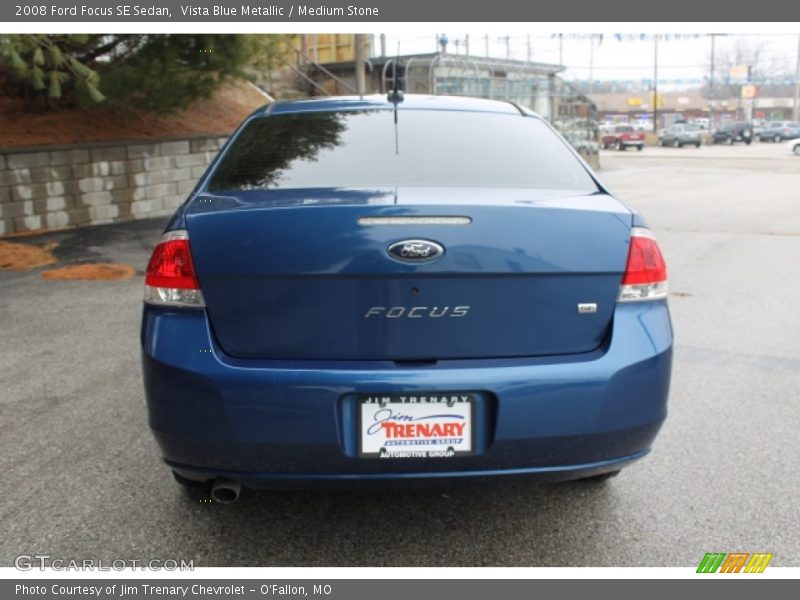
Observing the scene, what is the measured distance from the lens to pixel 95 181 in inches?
433

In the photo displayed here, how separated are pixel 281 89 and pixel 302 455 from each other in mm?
17194

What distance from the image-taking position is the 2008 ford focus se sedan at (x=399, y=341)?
7.82ft

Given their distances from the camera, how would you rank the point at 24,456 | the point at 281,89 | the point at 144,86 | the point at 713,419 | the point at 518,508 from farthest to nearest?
the point at 281,89, the point at 144,86, the point at 713,419, the point at 24,456, the point at 518,508

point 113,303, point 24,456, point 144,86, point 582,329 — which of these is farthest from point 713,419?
point 144,86

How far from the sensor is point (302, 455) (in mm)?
2393

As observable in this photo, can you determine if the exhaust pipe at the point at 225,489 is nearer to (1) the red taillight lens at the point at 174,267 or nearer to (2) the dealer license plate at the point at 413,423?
(2) the dealer license plate at the point at 413,423

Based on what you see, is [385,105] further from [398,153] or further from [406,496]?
[406,496]

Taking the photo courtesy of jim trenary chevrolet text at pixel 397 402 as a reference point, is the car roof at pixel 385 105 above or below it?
above

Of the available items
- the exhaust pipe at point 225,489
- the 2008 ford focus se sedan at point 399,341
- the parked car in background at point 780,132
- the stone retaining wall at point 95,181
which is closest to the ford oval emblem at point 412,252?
the 2008 ford focus se sedan at point 399,341

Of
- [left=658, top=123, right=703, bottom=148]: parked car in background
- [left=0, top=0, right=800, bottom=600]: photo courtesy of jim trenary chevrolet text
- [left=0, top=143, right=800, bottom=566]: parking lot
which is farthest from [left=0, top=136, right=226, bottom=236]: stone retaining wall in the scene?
[left=658, top=123, right=703, bottom=148]: parked car in background

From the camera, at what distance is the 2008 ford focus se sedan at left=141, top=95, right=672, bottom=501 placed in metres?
2.38

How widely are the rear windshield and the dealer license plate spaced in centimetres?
82

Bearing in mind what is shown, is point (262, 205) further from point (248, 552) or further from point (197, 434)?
point (248, 552)

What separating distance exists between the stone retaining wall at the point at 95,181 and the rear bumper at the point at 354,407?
8732 mm
